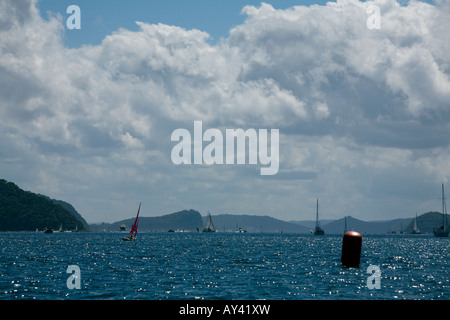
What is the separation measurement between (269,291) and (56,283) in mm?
20131

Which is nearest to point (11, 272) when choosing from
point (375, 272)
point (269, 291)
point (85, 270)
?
point (85, 270)

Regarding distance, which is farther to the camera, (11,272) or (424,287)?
(11,272)
